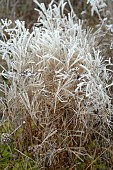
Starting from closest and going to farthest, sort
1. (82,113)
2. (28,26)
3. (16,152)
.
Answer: (82,113) → (16,152) → (28,26)

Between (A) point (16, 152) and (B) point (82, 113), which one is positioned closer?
(B) point (82, 113)

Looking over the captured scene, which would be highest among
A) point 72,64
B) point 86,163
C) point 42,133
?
point 72,64

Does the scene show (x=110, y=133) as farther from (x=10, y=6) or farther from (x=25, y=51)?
(x=10, y=6)

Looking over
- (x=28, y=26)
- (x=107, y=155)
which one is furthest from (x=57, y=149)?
(x=28, y=26)

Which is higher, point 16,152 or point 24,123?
point 24,123

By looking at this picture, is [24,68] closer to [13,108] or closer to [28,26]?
[13,108]

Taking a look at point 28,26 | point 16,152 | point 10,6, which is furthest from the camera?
point 10,6

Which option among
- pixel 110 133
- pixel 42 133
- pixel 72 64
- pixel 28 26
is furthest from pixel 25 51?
pixel 28 26
